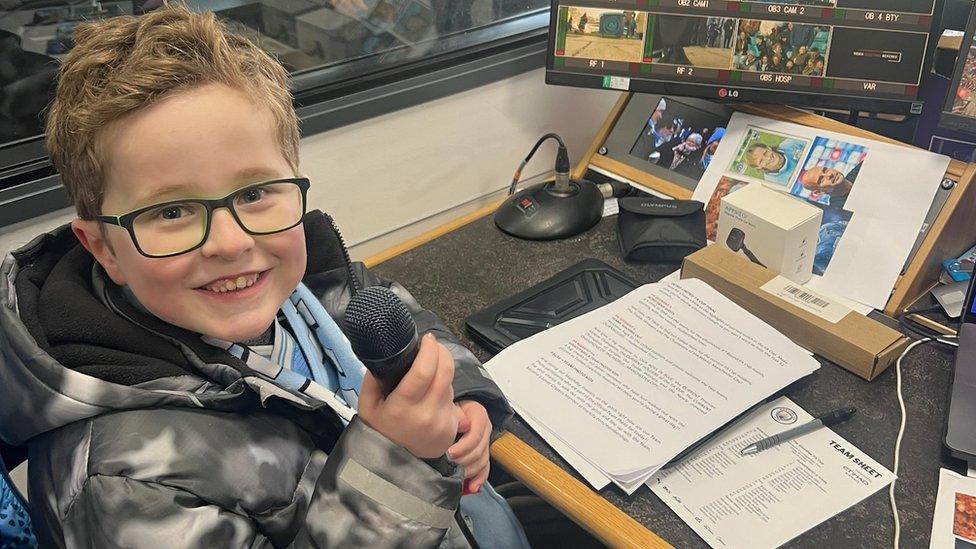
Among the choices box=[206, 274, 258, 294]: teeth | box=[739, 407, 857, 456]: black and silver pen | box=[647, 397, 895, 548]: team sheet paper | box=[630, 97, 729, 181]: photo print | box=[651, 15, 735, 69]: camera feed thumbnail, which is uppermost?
box=[651, 15, 735, 69]: camera feed thumbnail

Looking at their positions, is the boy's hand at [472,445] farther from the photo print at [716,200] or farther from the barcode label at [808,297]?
the photo print at [716,200]

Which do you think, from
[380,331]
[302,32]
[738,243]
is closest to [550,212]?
[738,243]

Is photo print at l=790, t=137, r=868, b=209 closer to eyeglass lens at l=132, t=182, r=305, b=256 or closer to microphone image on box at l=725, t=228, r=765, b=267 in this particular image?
microphone image on box at l=725, t=228, r=765, b=267

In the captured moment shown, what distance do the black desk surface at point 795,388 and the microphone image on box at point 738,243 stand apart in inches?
3.9

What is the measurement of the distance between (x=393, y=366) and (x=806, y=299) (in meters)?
0.70

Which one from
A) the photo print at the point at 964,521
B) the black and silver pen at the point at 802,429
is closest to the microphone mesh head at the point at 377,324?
the black and silver pen at the point at 802,429

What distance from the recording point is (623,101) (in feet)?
5.09

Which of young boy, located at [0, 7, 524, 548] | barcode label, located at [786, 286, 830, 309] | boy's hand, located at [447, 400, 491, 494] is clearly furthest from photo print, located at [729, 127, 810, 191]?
young boy, located at [0, 7, 524, 548]

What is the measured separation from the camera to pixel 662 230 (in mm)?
1295

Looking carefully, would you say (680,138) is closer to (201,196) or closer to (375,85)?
(375,85)

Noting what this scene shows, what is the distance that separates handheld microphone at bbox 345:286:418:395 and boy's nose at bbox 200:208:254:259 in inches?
7.1

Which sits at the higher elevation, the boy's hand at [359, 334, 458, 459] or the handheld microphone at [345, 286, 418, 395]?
the handheld microphone at [345, 286, 418, 395]

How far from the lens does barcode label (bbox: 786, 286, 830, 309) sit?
111 cm

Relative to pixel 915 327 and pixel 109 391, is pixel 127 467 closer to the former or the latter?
pixel 109 391
